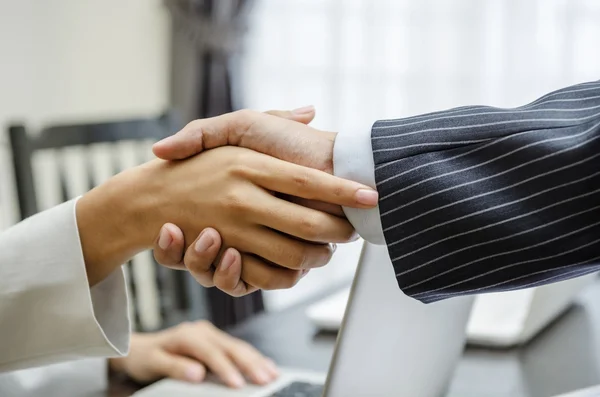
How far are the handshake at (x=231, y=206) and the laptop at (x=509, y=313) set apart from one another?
10.4 inches

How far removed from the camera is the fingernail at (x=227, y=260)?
3.29 ft

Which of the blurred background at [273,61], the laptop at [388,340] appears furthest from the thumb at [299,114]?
the blurred background at [273,61]

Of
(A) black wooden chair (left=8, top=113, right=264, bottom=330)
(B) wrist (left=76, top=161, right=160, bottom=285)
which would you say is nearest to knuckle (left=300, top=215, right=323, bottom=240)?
(B) wrist (left=76, top=161, right=160, bottom=285)

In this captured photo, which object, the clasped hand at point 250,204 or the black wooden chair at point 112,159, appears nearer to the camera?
the clasped hand at point 250,204

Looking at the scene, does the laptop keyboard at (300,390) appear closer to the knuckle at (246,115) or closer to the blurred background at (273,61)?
the knuckle at (246,115)

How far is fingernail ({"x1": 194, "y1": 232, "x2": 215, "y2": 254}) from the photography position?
1.00 meters

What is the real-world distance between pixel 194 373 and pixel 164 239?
222 mm

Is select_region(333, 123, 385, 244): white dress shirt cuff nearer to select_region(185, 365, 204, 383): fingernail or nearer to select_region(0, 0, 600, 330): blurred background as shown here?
select_region(185, 365, 204, 383): fingernail

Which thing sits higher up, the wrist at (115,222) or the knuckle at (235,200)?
the knuckle at (235,200)

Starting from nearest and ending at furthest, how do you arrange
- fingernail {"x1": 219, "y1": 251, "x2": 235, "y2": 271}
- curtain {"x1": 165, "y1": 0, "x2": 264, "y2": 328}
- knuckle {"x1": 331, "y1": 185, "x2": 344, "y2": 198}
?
knuckle {"x1": 331, "y1": 185, "x2": 344, "y2": 198}
fingernail {"x1": 219, "y1": 251, "x2": 235, "y2": 271}
curtain {"x1": 165, "y1": 0, "x2": 264, "y2": 328}

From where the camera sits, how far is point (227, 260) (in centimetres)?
100

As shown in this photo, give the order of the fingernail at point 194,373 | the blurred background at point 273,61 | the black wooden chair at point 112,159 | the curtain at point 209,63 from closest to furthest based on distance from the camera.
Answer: the fingernail at point 194,373 → the black wooden chair at point 112,159 → the blurred background at point 273,61 → the curtain at point 209,63

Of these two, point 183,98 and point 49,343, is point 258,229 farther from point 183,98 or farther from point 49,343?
point 183,98

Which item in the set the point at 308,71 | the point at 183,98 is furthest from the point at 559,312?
the point at 183,98
